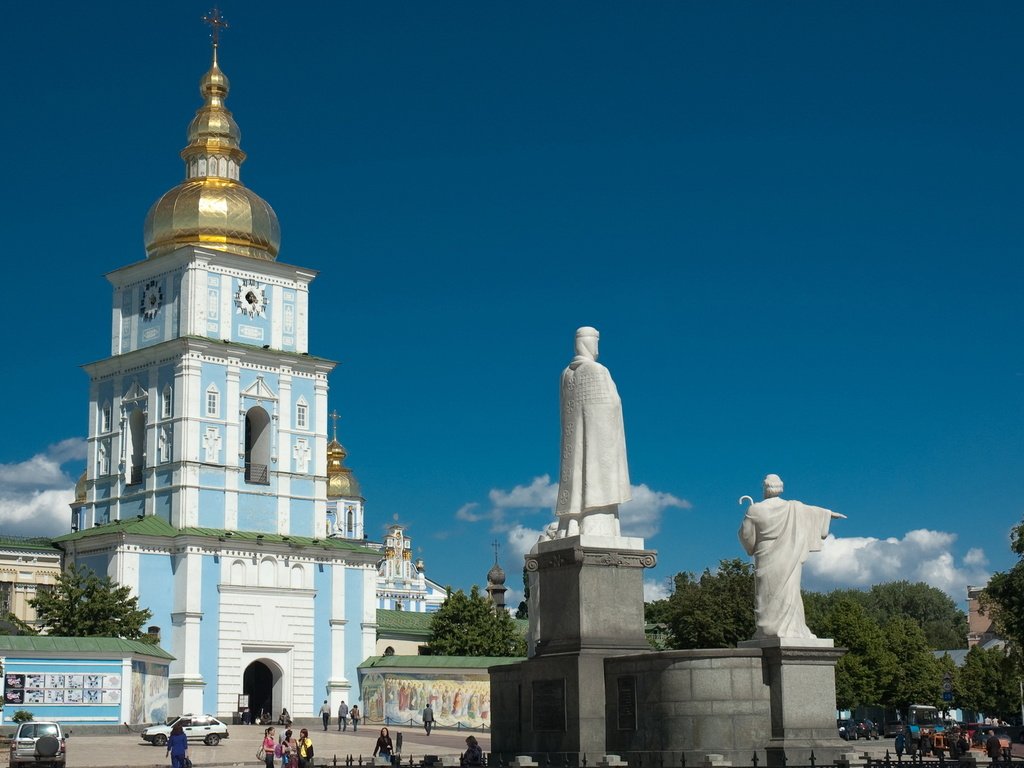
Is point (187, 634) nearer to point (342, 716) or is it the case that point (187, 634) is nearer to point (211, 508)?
point (211, 508)

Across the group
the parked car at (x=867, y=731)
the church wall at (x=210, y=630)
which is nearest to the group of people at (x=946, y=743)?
the parked car at (x=867, y=731)

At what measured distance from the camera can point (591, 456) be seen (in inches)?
814

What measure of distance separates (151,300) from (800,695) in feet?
172

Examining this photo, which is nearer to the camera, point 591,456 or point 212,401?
point 591,456

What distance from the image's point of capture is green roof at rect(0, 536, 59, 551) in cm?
7644

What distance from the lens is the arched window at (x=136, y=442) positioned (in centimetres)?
6550

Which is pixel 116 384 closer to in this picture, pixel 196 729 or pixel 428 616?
pixel 196 729

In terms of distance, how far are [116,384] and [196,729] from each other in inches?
969

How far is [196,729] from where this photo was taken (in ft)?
151

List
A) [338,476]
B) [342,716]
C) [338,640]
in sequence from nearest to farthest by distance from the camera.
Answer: [342,716]
[338,640]
[338,476]

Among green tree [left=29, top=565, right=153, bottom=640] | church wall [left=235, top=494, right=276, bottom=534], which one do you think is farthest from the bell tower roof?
green tree [left=29, top=565, right=153, bottom=640]

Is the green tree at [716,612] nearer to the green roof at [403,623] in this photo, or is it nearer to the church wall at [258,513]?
the church wall at [258,513]

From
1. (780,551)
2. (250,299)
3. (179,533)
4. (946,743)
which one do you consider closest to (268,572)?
(179,533)

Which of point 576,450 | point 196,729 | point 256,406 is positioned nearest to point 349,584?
point 256,406
